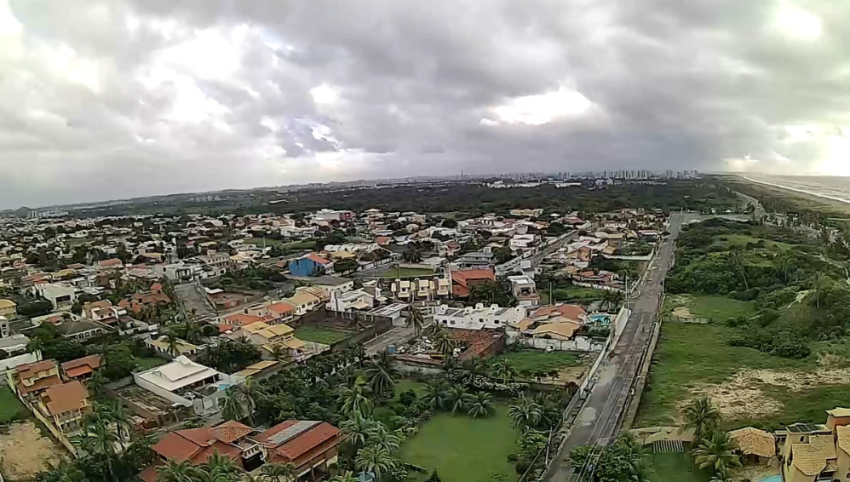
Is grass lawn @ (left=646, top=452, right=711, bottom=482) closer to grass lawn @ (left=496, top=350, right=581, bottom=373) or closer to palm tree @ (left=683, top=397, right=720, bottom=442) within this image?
palm tree @ (left=683, top=397, right=720, bottom=442)

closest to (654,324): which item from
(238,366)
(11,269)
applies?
(238,366)

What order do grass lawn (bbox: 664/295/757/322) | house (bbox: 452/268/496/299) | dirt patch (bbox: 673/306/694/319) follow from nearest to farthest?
dirt patch (bbox: 673/306/694/319) < grass lawn (bbox: 664/295/757/322) < house (bbox: 452/268/496/299)

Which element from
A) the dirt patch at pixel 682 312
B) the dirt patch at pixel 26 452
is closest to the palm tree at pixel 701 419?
the dirt patch at pixel 682 312

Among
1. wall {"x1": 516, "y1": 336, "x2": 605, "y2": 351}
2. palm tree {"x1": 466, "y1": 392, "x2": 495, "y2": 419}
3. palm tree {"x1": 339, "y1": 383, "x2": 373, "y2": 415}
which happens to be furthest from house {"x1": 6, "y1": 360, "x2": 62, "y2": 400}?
wall {"x1": 516, "y1": 336, "x2": 605, "y2": 351}

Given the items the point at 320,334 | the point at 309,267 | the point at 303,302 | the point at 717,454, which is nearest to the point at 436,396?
the point at 717,454

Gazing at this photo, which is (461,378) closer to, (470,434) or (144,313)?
(470,434)

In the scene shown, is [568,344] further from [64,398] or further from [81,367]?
[81,367]
